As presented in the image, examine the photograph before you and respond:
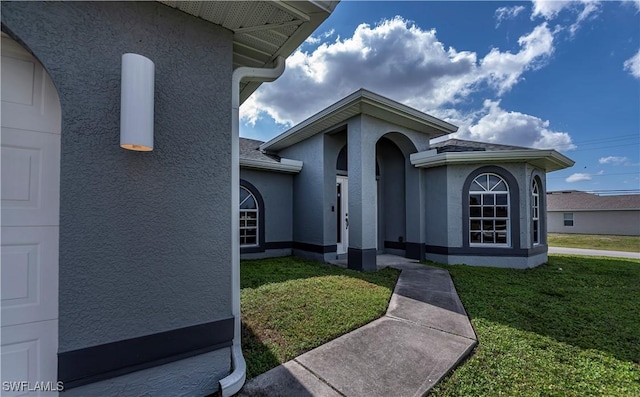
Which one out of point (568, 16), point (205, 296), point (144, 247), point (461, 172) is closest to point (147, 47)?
point (144, 247)

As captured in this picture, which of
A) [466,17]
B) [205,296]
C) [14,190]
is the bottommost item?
[205,296]

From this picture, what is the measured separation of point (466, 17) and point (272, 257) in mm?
10336

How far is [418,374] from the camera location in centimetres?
268

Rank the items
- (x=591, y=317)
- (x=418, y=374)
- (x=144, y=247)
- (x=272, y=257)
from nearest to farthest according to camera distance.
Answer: (x=144, y=247)
(x=418, y=374)
(x=591, y=317)
(x=272, y=257)

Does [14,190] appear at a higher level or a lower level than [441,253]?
higher

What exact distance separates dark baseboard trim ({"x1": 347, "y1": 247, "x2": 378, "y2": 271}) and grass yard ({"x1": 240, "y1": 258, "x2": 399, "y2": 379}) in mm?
324

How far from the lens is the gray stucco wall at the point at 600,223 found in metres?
23.0

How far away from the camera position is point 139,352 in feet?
7.08

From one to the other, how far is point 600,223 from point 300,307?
33.6 metres

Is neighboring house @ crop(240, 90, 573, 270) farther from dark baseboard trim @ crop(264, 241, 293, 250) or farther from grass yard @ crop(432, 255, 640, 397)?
grass yard @ crop(432, 255, 640, 397)

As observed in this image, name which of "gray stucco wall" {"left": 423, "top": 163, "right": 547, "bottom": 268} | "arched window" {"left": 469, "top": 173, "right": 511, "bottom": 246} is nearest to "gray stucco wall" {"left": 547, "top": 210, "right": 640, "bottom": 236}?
"gray stucco wall" {"left": 423, "top": 163, "right": 547, "bottom": 268}

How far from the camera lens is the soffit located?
2.48 m

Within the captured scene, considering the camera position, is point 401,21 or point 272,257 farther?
point 272,257

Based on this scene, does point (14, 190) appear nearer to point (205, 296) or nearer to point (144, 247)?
point (144, 247)
